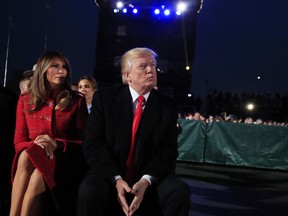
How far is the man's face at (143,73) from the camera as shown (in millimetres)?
3014

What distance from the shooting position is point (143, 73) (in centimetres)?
302

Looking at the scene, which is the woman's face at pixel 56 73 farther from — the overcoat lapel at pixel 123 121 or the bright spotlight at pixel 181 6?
the bright spotlight at pixel 181 6

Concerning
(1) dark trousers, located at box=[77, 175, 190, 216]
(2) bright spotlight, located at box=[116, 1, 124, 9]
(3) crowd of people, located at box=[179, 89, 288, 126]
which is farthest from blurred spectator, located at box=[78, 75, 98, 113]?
(3) crowd of people, located at box=[179, 89, 288, 126]

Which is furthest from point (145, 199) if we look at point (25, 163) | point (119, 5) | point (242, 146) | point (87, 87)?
point (119, 5)

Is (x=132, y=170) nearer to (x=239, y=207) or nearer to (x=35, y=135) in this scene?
(x=35, y=135)

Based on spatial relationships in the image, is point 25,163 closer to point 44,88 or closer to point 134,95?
point 44,88

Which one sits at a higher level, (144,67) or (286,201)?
(144,67)

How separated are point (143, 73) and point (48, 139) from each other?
92 centimetres

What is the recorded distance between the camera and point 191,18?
40.5m

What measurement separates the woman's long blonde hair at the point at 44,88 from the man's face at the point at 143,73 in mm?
590

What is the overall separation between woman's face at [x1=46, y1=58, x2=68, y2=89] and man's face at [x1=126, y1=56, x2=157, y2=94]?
0.61m

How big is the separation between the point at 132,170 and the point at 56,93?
96cm

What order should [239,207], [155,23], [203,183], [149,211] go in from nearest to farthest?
Answer: 1. [149,211]
2. [239,207]
3. [203,183]
4. [155,23]

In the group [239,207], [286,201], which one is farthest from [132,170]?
[286,201]
